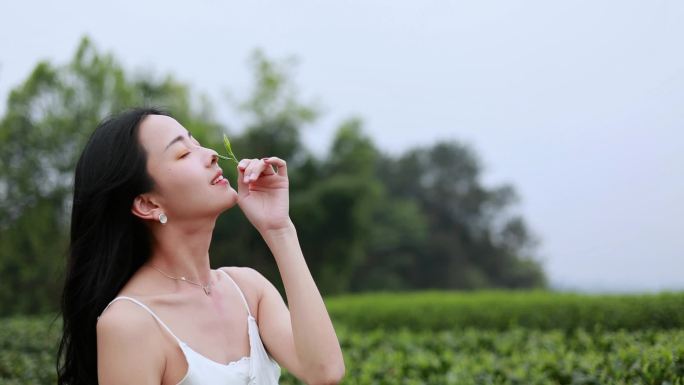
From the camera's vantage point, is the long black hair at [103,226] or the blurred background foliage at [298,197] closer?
the long black hair at [103,226]

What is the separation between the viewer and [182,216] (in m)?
1.94

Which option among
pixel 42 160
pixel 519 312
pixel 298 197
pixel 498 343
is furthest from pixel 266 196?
pixel 298 197

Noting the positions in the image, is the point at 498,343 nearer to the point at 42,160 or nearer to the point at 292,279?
the point at 292,279

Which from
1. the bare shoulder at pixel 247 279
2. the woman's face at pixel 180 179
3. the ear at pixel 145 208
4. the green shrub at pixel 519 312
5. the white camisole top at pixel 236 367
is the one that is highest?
the woman's face at pixel 180 179

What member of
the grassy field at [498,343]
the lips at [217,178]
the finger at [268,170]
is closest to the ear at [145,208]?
the lips at [217,178]

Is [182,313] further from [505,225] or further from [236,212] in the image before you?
[505,225]

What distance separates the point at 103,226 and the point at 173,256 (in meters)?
0.21

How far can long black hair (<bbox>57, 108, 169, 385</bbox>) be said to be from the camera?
1907mm

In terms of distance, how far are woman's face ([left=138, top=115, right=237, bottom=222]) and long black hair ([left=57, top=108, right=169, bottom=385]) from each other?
3 centimetres

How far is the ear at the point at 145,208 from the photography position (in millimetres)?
1929

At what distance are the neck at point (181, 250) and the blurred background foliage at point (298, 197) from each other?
1.27 ft

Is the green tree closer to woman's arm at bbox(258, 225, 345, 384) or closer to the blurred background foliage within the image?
the blurred background foliage

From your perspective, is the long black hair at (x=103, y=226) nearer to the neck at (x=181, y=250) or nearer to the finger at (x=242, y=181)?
the neck at (x=181, y=250)

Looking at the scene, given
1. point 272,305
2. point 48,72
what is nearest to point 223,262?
point 48,72
